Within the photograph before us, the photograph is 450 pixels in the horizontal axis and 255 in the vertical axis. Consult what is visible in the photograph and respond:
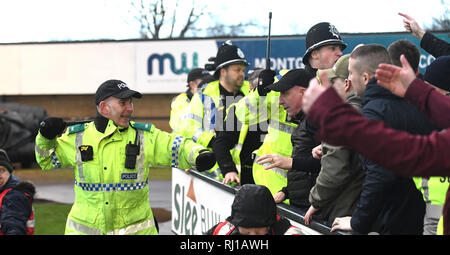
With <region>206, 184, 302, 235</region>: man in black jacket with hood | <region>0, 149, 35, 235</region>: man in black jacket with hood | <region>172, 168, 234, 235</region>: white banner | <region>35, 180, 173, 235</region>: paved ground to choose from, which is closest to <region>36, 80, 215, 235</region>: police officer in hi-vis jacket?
<region>0, 149, 35, 235</region>: man in black jacket with hood

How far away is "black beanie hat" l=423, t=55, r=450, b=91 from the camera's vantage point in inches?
157

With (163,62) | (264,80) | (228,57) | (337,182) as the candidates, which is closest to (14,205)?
(264,80)

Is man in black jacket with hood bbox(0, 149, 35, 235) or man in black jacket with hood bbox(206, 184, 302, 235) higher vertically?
man in black jacket with hood bbox(206, 184, 302, 235)

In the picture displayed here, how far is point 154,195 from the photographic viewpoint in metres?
13.1

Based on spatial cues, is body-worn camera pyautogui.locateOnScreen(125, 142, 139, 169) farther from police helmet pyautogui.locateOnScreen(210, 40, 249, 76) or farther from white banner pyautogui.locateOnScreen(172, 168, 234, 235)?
police helmet pyautogui.locateOnScreen(210, 40, 249, 76)

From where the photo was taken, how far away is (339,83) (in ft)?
7.68

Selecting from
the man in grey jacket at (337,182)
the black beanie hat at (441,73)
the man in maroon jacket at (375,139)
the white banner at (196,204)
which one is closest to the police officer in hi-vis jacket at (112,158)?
the man in grey jacket at (337,182)

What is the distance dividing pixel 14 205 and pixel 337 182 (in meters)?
2.82

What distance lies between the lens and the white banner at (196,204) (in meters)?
6.31

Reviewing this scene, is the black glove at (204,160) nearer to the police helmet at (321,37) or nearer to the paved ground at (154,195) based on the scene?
the police helmet at (321,37)

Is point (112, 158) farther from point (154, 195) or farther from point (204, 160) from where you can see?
point (154, 195)

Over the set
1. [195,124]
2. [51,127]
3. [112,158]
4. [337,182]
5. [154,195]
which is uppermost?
[51,127]
